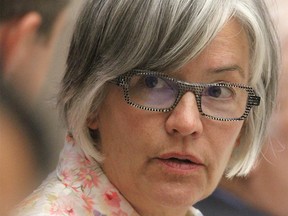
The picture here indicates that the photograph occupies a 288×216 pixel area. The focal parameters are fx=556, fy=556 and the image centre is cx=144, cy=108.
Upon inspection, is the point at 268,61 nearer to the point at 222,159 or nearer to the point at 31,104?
the point at 222,159

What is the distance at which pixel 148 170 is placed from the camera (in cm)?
128

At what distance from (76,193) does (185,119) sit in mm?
308

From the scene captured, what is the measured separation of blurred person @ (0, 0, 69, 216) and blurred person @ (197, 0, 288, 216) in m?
1.09

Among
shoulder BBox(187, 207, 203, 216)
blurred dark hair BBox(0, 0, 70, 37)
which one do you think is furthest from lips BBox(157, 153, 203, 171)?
blurred dark hair BBox(0, 0, 70, 37)

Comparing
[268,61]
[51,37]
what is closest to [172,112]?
[268,61]

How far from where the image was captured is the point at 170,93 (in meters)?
1.25

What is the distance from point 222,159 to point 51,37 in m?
0.67

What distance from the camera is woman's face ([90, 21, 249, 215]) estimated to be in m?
1.24

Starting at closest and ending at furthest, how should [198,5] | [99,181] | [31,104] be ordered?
[31,104] < [198,5] < [99,181]

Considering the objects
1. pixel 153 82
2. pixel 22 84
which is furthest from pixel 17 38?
pixel 153 82

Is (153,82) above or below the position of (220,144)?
above

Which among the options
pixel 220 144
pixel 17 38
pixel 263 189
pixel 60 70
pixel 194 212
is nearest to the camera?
pixel 17 38

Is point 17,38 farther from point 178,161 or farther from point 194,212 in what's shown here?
point 194,212

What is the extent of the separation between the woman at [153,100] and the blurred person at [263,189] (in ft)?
1.50
